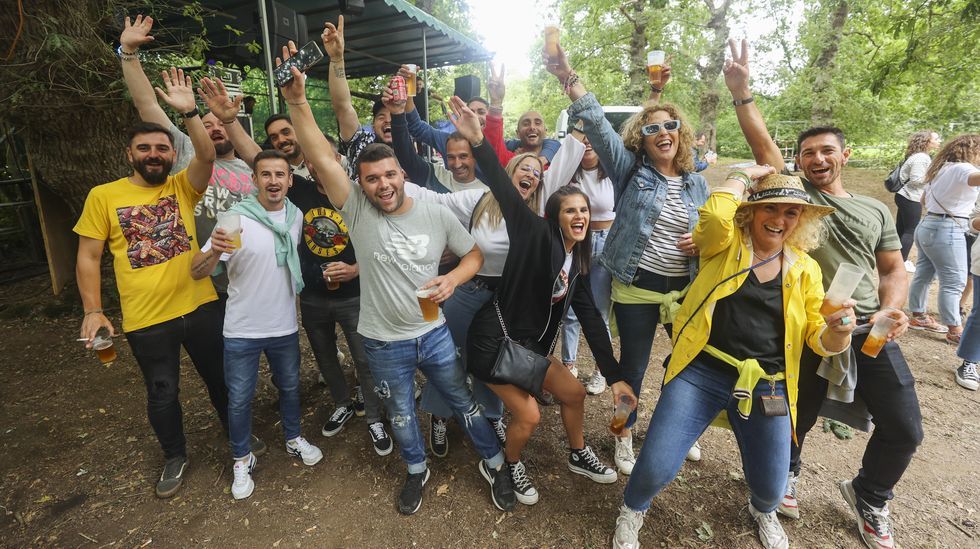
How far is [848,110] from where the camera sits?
13.0 m

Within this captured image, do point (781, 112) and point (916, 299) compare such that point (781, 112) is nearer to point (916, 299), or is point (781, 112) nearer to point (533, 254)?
point (916, 299)

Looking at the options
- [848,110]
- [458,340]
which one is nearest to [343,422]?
[458,340]

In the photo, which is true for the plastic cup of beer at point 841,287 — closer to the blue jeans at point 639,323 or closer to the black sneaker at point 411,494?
the blue jeans at point 639,323

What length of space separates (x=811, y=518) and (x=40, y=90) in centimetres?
627

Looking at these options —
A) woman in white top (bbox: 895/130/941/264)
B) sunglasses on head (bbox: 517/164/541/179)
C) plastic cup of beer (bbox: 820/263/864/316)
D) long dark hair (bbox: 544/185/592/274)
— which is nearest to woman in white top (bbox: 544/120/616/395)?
sunglasses on head (bbox: 517/164/541/179)

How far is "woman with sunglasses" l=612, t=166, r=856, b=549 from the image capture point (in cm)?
190

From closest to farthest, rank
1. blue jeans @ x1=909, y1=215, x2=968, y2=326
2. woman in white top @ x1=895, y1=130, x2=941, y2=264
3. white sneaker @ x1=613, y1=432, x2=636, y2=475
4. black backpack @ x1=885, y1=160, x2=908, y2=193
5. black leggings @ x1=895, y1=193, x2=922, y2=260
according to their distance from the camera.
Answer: white sneaker @ x1=613, y1=432, x2=636, y2=475, blue jeans @ x1=909, y1=215, x2=968, y2=326, woman in white top @ x1=895, y1=130, x2=941, y2=264, black backpack @ x1=885, y1=160, x2=908, y2=193, black leggings @ x1=895, y1=193, x2=922, y2=260

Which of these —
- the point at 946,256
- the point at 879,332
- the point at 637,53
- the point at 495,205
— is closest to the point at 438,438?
the point at 495,205

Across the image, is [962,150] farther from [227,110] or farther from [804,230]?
[227,110]

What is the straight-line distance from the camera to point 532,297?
2350 millimetres

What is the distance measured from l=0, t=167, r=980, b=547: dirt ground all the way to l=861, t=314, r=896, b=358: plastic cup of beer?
1.12m

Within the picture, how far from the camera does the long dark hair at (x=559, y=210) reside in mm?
2381

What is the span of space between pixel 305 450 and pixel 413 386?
106 centimetres

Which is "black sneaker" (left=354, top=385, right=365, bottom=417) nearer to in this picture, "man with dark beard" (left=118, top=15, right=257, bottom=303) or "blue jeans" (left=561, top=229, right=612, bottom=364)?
"man with dark beard" (left=118, top=15, right=257, bottom=303)
